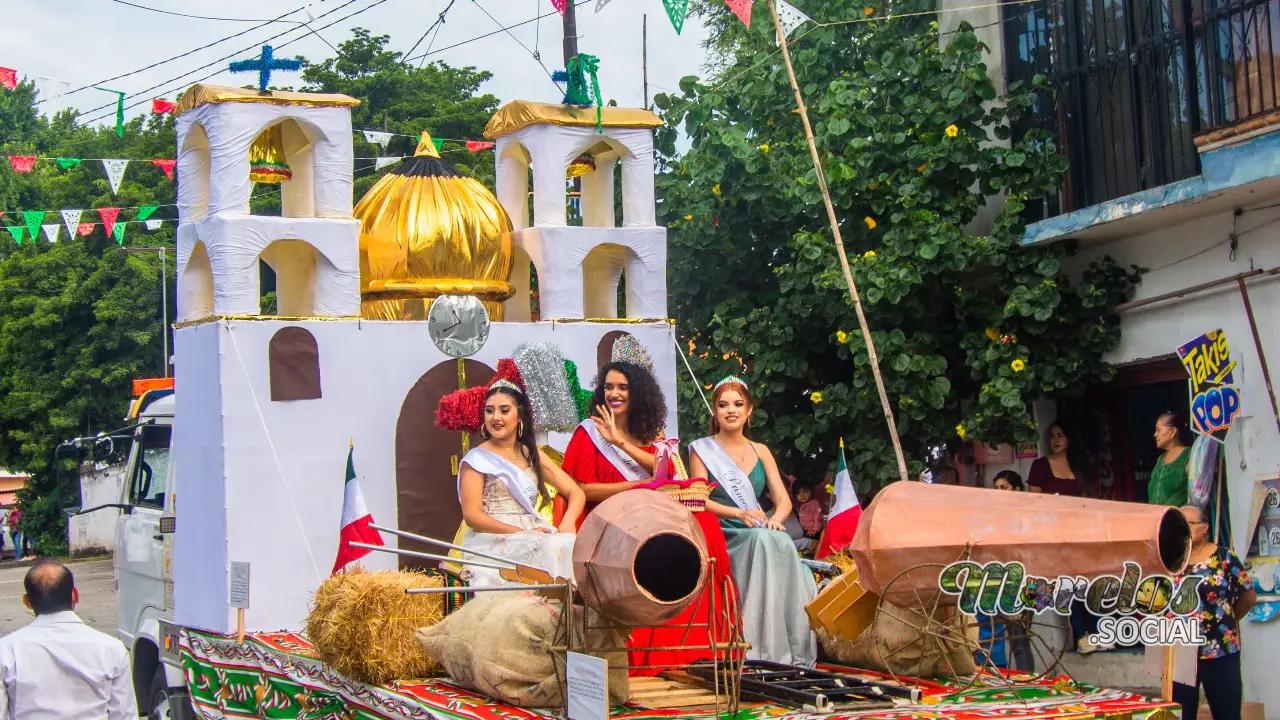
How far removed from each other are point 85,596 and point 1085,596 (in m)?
20.7

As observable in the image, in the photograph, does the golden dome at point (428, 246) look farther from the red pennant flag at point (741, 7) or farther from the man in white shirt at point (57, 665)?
the man in white shirt at point (57, 665)

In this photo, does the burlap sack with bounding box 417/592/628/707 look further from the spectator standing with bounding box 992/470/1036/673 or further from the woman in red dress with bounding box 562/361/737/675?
the woman in red dress with bounding box 562/361/737/675

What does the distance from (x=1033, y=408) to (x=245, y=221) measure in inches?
235

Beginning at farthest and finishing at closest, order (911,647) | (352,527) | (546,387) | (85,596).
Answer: (85,596) < (546,387) < (352,527) < (911,647)

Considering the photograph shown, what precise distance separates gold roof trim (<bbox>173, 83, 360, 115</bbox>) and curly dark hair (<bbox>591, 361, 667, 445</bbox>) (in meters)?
2.43

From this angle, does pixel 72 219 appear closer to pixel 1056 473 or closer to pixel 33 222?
pixel 33 222

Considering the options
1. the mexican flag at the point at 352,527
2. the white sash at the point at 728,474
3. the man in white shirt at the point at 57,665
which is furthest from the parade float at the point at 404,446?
the man in white shirt at the point at 57,665

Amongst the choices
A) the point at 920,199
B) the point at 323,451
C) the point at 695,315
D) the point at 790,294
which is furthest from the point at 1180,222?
the point at 323,451

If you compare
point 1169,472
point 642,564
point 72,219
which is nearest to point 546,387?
point 642,564

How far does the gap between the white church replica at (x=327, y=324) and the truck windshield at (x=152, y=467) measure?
102 cm

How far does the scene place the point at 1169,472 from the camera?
8.55 metres

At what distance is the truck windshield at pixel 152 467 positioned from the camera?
31.1 feet

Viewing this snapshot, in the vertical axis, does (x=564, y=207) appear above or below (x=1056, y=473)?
above

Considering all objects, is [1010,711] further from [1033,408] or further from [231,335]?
[1033,408]
